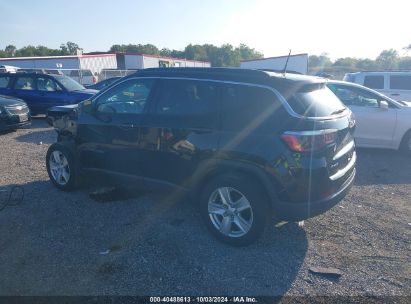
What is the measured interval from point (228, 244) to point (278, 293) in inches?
34.4

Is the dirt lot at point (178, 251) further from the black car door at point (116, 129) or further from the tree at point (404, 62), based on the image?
the tree at point (404, 62)

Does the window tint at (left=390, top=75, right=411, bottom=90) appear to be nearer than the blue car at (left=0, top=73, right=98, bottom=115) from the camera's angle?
Yes

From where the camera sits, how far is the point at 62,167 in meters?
5.21

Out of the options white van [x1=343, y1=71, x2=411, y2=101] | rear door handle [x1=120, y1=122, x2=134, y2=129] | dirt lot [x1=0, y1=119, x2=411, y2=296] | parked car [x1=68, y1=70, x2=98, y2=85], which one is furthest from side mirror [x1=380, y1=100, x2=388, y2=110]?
parked car [x1=68, y1=70, x2=98, y2=85]

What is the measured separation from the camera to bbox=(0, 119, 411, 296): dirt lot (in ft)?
10.1

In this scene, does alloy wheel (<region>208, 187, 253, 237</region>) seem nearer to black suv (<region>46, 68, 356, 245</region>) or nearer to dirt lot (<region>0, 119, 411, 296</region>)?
black suv (<region>46, 68, 356, 245</region>)

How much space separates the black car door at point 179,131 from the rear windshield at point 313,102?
33.5 inches

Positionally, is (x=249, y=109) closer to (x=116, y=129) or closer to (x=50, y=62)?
(x=116, y=129)

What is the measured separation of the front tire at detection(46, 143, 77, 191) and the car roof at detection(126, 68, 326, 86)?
1.96m

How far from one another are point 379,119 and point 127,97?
18.6 ft

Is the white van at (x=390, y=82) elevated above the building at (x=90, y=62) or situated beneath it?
situated beneath

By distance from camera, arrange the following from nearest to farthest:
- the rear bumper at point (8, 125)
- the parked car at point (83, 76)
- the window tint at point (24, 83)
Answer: the rear bumper at point (8, 125) < the window tint at point (24, 83) < the parked car at point (83, 76)

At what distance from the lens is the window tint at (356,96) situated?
7441mm

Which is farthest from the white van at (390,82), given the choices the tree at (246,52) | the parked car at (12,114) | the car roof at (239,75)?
the tree at (246,52)
